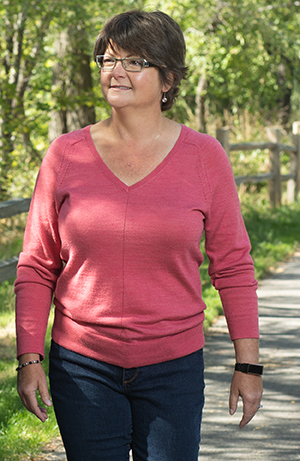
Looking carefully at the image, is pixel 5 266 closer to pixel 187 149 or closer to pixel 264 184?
pixel 187 149

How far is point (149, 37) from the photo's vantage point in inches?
81.7

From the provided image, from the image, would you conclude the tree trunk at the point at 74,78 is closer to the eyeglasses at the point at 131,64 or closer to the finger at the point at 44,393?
the eyeglasses at the point at 131,64

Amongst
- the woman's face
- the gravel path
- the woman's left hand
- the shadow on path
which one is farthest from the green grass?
the woman's face

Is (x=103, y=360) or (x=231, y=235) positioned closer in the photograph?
(x=103, y=360)

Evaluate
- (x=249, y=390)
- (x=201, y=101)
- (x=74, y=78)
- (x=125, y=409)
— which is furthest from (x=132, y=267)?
(x=201, y=101)

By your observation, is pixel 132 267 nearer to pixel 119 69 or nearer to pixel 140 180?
pixel 140 180

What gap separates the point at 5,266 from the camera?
18.5 feet

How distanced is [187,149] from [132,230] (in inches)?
13.5

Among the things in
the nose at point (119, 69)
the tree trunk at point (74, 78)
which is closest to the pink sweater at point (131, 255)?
the nose at point (119, 69)

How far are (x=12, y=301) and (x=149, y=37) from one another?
4.75m

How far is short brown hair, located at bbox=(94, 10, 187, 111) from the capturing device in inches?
81.5

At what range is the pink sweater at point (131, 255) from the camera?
1999 mm

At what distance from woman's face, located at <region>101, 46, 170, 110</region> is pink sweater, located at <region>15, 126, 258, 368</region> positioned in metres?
0.16

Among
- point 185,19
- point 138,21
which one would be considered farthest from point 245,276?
point 185,19
